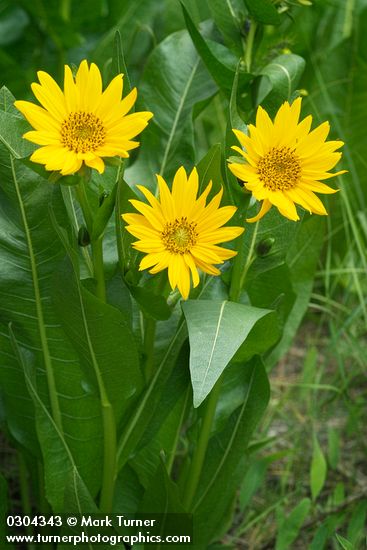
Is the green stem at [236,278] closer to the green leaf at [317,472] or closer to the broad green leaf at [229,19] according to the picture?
the broad green leaf at [229,19]

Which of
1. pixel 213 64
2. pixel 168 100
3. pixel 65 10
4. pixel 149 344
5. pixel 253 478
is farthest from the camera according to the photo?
pixel 65 10

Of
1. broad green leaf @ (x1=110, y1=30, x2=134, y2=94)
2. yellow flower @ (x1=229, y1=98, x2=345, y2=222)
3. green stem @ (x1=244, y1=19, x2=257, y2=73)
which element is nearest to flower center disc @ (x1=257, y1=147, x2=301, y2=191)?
yellow flower @ (x1=229, y1=98, x2=345, y2=222)

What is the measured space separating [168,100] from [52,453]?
59cm

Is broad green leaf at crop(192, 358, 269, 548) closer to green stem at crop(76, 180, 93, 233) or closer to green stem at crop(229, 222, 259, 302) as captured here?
green stem at crop(229, 222, 259, 302)

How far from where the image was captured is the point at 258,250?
1.14m

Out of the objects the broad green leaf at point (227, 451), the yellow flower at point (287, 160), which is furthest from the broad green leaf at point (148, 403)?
the yellow flower at point (287, 160)

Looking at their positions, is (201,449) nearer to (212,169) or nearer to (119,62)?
(212,169)

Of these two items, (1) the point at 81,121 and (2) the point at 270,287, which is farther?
(2) the point at 270,287

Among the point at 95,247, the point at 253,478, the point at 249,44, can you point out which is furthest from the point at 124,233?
the point at 253,478

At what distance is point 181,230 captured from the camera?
37.7 inches

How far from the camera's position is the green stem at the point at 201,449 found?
3.79 feet

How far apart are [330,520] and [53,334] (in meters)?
0.59

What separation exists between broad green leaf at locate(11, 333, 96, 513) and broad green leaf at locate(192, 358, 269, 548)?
0.20 m

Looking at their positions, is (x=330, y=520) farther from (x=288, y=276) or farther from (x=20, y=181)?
(x=20, y=181)
